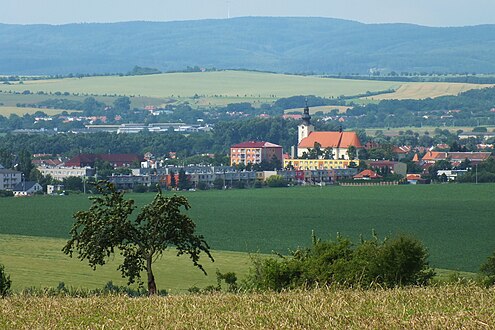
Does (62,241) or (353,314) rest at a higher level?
(353,314)

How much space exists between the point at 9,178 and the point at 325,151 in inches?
1419

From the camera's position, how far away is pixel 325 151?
126 metres

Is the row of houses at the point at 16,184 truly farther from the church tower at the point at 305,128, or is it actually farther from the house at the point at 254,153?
the church tower at the point at 305,128

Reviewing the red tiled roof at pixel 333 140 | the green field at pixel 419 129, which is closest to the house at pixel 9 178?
the red tiled roof at pixel 333 140

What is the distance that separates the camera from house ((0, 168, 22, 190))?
9656 cm

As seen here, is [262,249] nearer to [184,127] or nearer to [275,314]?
[275,314]

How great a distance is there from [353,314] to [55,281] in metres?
23.9

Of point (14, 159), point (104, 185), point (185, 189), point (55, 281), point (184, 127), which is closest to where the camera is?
point (104, 185)

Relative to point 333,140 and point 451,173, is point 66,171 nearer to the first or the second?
point 451,173

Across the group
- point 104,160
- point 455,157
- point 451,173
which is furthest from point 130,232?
point 455,157

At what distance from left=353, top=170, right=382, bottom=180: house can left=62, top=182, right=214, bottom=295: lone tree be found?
87.8 meters

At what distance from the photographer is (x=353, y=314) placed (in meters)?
14.1

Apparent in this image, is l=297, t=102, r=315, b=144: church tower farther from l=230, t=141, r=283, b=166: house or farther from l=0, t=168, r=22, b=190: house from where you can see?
l=0, t=168, r=22, b=190: house

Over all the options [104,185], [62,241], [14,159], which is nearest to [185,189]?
[14,159]
